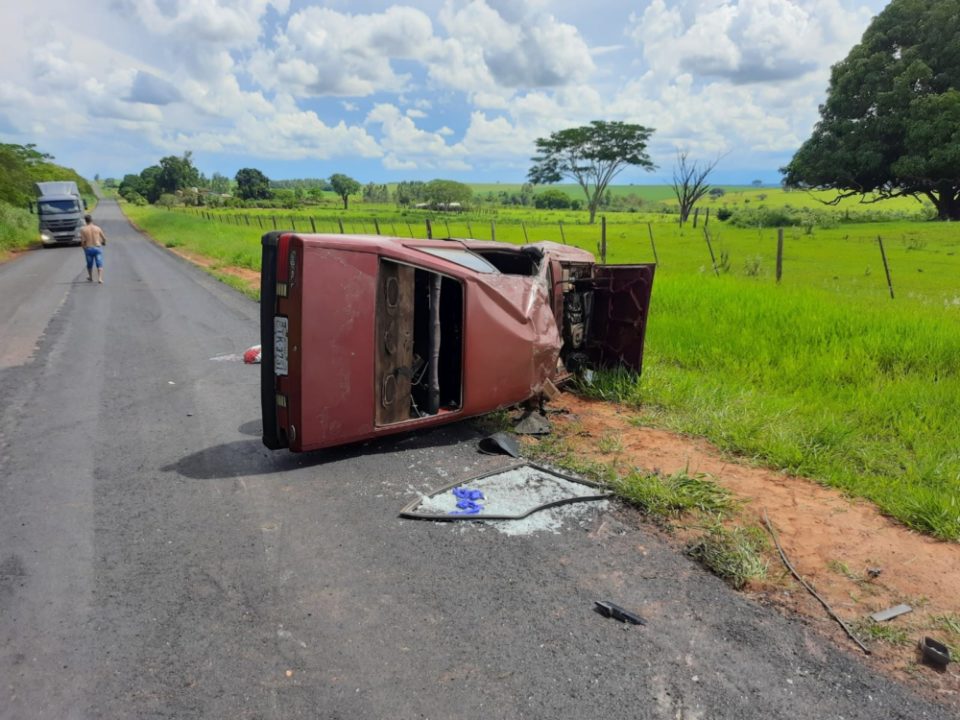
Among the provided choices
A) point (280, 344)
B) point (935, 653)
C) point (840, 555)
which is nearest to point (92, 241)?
point (280, 344)

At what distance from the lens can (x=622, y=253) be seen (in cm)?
2391

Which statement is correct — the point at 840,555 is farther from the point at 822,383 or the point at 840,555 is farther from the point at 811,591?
the point at 822,383

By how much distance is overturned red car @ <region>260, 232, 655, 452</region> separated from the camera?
4301mm

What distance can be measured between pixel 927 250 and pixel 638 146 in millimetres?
41878

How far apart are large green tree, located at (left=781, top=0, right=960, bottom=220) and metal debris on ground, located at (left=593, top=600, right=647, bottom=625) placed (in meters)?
36.2

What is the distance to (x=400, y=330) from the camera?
15.7 ft

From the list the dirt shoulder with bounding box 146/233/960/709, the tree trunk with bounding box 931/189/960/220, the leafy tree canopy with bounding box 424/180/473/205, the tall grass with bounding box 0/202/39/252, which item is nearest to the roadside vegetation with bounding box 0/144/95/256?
the tall grass with bounding box 0/202/39/252

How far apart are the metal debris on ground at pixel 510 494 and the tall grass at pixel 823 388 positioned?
1.64m

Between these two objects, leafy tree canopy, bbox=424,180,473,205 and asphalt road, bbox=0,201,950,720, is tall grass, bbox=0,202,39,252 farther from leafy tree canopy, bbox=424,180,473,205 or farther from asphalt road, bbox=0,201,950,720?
leafy tree canopy, bbox=424,180,473,205

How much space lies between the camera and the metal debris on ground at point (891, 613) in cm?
308

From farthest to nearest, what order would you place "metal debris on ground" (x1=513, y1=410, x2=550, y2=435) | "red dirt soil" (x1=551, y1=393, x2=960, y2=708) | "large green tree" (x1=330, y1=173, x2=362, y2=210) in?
1. "large green tree" (x1=330, y1=173, x2=362, y2=210)
2. "metal debris on ground" (x1=513, y1=410, x2=550, y2=435)
3. "red dirt soil" (x1=551, y1=393, x2=960, y2=708)

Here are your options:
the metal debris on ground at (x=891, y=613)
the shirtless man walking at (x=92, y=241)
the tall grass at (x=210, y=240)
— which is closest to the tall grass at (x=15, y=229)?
the tall grass at (x=210, y=240)

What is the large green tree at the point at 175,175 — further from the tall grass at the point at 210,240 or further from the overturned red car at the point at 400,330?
the overturned red car at the point at 400,330

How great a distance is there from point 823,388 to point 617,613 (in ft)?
16.0
